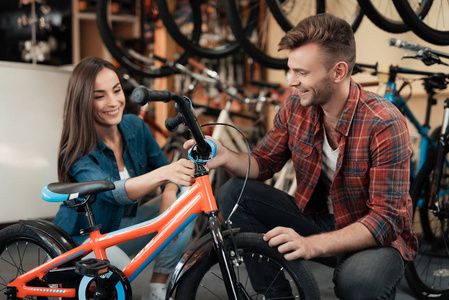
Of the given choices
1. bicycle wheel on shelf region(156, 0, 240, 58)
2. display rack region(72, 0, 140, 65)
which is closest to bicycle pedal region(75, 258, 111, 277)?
bicycle wheel on shelf region(156, 0, 240, 58)

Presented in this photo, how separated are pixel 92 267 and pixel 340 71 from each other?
0.84 metres

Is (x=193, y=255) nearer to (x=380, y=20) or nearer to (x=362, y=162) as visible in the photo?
(x=362, y=162)

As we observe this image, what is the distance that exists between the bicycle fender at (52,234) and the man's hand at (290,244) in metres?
0.61

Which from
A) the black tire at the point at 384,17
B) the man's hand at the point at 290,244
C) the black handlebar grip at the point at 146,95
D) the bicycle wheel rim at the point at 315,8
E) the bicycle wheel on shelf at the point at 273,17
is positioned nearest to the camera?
the black handlebar grip at the point at 146,95

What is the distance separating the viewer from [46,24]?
4461mm

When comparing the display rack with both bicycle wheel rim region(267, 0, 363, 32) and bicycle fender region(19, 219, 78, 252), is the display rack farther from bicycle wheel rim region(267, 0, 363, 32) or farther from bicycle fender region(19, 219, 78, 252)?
bicycle fender region(19, 219, 78, 252)

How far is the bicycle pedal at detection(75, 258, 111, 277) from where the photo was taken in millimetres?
1296

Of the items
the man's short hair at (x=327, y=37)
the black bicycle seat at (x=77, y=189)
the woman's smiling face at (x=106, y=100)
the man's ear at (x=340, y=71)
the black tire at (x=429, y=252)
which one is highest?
the man's short hair at (x=327, y=37)

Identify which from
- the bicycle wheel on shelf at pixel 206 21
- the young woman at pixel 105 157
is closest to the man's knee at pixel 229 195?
the young woman at pixel 105 157

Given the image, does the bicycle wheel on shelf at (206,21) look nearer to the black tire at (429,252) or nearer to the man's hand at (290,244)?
the black tire at (429,252)

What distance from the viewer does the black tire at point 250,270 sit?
124cm

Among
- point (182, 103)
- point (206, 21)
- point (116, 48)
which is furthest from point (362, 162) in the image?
point (206, 21)

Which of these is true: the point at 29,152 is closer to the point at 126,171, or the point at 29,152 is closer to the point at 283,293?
the point at 126,171

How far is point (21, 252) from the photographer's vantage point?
1.53 metres
